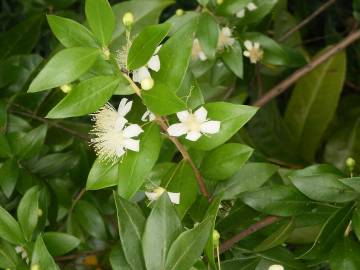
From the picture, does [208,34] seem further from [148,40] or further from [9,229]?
[9,229]

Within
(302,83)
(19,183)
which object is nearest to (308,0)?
(302,83)

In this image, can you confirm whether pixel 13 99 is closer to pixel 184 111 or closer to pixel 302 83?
pixel 184 111

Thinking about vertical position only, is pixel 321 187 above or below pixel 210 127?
below

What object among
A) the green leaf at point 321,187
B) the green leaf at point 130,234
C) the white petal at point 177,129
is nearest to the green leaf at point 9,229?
the green leaf at point 130,234

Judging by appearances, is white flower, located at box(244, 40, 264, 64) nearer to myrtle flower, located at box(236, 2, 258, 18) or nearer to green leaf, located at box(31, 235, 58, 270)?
myrtle flower, located at box(236, 2, 258, 18)

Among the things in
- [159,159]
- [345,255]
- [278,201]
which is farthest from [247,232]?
[159,159]

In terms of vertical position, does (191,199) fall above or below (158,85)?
below
